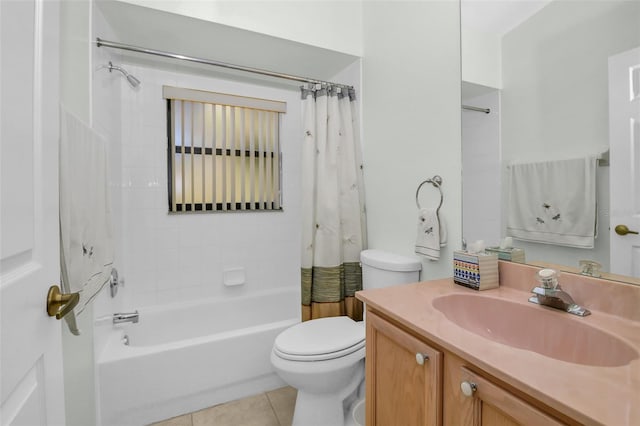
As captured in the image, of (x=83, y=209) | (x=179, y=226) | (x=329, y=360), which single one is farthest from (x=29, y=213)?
(x=179, y=226)

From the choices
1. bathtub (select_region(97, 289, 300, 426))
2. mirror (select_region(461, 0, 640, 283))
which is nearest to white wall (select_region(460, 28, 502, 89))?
mirror (select_region(461, 0, 640, 283))

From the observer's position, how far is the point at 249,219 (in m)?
2.59

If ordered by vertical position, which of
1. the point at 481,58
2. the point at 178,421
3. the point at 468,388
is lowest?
the point at 178,421

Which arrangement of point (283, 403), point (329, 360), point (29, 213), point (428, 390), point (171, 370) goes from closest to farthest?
point (29, 213) → point (428, 390) → point (329, 360) → point (171, 370) → point (283, 403)

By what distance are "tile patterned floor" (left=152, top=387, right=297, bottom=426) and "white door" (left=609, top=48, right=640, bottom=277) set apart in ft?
5.51

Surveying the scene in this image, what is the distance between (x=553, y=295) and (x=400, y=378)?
0.52m

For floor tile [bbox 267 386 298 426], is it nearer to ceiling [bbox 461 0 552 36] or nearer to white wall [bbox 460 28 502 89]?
white wall [bbox 460 28 502 89]

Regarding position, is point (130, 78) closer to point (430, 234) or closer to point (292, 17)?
point (292, 17)

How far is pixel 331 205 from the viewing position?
2008 mm

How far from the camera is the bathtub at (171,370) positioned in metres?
1.57

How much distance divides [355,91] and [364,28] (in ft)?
1.35

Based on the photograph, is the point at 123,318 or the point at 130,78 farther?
the point at 130,78

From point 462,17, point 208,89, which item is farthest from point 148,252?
point 462,17

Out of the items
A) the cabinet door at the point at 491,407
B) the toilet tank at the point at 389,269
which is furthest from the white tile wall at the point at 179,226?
the cabinet door at the point at 491,407
